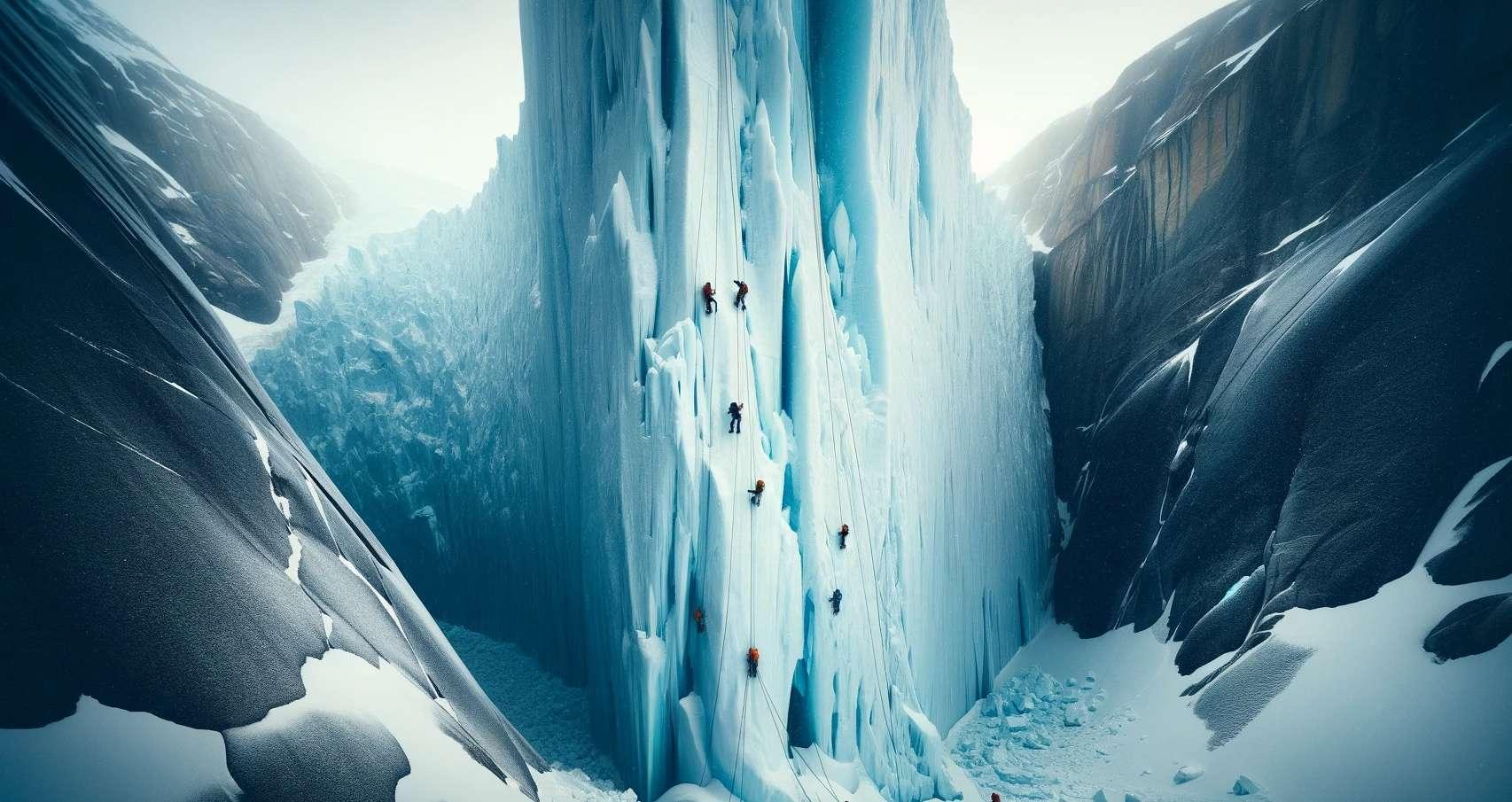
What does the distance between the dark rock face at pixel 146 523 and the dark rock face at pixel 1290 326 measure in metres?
11.2

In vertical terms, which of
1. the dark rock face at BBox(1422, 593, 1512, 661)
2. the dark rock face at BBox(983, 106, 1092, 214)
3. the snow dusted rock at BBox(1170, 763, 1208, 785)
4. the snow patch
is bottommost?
the snow dusted rock at BBox(1170, 763, 1208, 785)

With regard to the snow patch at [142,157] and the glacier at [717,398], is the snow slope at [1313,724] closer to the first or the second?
the glacier at [717,398]

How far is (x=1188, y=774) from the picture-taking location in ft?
26.4

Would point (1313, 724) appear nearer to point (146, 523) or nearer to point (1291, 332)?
point (1291, 332)

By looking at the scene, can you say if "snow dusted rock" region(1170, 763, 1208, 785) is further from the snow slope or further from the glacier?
the glacier

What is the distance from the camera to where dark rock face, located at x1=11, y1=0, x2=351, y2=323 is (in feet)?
24.1

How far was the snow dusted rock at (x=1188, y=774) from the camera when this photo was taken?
802 centimetres

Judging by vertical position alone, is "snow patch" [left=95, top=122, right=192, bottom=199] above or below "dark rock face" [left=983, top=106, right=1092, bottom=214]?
below

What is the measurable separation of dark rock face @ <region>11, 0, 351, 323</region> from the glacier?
49.6 inches

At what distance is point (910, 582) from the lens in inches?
376

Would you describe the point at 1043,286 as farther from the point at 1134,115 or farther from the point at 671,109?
the point at 671,109

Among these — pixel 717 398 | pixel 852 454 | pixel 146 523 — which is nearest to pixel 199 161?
pixel 146 523

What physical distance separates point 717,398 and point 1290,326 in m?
10.2

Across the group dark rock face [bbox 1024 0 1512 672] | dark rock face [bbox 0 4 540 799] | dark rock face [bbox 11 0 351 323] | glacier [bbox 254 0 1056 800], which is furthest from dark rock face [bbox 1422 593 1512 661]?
dark rock face [bbox 11 0 351 323]
